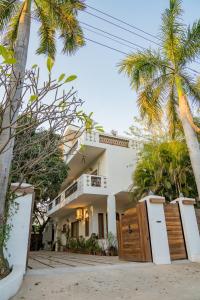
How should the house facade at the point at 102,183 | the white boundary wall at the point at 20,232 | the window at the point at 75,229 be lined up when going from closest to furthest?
the white boundary wall at the point at 20,232
the house facade at the point at 102,183
the window at the point at 75,229

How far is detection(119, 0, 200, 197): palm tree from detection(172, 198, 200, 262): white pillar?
318 centimetres

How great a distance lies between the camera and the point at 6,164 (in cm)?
444

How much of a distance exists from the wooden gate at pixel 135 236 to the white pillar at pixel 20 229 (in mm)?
3192

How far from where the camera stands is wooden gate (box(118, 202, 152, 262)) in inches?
249

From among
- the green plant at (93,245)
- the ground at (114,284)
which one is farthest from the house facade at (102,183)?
the ground at (114,284)

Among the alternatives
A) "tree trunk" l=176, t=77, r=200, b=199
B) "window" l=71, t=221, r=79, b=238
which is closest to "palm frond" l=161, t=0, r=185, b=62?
"tree trunk" l=176, t=77, r=200, b=199

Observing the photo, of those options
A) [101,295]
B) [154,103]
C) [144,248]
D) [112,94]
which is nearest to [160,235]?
[144,248]

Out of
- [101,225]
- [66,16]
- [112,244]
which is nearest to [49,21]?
[66,16]

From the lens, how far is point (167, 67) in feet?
30.1

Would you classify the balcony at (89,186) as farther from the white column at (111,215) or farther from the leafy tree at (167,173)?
the leafy tree at (167,173)

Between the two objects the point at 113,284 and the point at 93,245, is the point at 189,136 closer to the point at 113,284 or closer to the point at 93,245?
the point at 113,284

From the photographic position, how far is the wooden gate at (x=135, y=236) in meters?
6.31

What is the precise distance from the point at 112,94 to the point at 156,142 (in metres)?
5.56

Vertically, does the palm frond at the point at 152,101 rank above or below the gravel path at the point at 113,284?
above
